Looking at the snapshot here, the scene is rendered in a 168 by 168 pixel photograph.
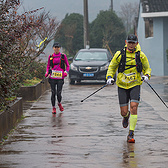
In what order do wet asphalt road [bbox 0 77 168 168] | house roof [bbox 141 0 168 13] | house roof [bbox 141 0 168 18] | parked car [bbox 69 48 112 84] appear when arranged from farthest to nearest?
house roof [bbox 141 0 168 13] < house roof [bbox 141 0 168 18] < parked car [bbox 69 48 112 84] < wet asphalt road [bbox 0 77 168 168]

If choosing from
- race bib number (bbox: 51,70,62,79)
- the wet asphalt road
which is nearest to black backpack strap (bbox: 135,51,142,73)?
the wet asphalt road

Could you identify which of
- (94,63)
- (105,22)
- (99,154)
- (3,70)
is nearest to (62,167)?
(99,154)

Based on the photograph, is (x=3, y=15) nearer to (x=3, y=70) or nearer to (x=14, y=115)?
(x=3, y=70)

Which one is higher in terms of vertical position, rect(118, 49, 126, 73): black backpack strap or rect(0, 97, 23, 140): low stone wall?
rect(118, 49, 126, 73): black backpack strap

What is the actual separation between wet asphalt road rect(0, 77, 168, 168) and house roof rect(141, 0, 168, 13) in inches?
A: 646

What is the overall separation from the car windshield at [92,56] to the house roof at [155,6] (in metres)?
6.36

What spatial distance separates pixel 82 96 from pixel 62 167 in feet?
32.8

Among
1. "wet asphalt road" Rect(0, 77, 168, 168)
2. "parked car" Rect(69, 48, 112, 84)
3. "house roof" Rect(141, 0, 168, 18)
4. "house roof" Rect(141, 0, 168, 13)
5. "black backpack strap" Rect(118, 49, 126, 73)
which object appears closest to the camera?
"wet asphalt road" Rect(0, 77, 168, 168)

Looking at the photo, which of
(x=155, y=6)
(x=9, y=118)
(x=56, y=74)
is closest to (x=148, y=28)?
(x=155, y=6)

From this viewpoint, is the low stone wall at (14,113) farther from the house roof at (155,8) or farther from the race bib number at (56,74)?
the house roof at (155,8)

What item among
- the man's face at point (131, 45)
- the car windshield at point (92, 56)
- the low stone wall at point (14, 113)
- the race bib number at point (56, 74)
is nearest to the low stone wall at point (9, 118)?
the low stone wall at point (14, 113)

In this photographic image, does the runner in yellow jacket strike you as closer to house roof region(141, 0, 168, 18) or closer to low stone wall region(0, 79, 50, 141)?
low stone wall region(0, 79, 50, 141)

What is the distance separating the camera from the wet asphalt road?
705 centimetres

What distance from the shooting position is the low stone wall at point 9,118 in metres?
8.76
